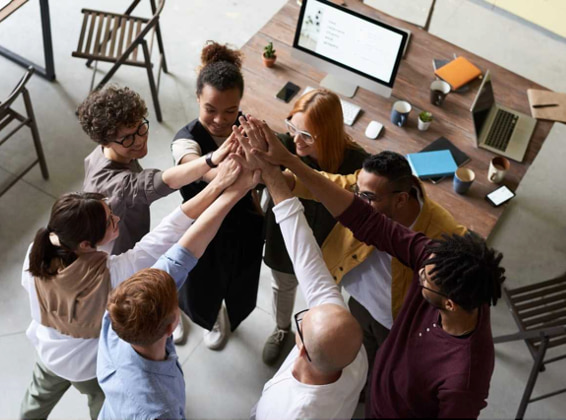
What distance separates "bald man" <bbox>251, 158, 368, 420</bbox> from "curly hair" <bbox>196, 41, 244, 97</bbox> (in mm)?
707

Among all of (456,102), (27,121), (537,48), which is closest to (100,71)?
(27,121)

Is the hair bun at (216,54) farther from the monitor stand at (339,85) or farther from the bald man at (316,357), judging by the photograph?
the bald man at (316,357)

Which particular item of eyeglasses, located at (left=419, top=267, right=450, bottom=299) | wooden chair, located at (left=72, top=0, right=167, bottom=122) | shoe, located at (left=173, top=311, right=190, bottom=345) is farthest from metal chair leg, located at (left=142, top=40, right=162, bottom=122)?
eyeglasses, located at (left=419, top=267, right=450, bottom=299)

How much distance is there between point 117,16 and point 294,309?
2266mm

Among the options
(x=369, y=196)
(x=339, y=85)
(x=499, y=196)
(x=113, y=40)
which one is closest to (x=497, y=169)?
(x=499, y=196)

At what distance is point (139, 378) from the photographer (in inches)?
79.4

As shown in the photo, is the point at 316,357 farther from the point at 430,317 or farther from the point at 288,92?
the point at 288,92

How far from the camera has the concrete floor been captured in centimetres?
333

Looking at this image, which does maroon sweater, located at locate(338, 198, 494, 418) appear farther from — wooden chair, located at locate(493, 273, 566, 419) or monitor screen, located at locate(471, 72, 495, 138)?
monitor screen, located at locate(471, 72, 495, 138)

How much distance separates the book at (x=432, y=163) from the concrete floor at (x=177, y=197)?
3.22 ft

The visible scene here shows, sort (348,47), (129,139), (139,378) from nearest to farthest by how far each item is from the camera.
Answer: (139,378) < (129,139) < (348,47)

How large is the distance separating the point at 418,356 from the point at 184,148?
123 centimetres

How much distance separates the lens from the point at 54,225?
2168mm

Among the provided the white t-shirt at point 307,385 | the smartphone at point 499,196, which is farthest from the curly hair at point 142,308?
the smartphone at point 499,196
